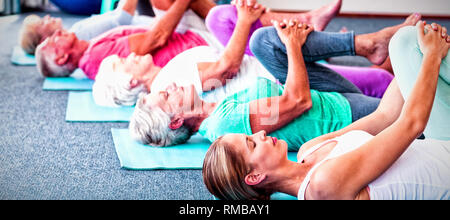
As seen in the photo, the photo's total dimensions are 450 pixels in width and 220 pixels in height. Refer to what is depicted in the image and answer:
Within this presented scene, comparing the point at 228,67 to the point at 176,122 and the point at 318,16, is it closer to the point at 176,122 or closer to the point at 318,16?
the point at 176,122

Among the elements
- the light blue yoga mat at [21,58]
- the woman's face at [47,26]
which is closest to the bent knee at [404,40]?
the woman's face at [47,26]

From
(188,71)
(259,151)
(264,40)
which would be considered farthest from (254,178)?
(188,71)

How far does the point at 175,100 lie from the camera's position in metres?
1.92

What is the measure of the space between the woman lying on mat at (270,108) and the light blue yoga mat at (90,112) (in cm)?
45

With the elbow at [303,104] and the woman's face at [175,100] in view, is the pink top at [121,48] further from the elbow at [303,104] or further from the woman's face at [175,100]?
the elbow at [303,104]

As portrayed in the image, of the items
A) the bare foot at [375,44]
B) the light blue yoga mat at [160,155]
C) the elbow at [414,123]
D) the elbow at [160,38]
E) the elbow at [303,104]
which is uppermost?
the elbow at [414,123]

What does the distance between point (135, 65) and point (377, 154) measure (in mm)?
1581

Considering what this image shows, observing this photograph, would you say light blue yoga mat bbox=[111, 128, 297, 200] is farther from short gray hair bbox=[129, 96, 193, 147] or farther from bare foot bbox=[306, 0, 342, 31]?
bare foot bbox=[306, 0, 342, 31]

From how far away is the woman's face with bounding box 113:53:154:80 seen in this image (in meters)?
2.40

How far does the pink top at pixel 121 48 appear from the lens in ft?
8.55
